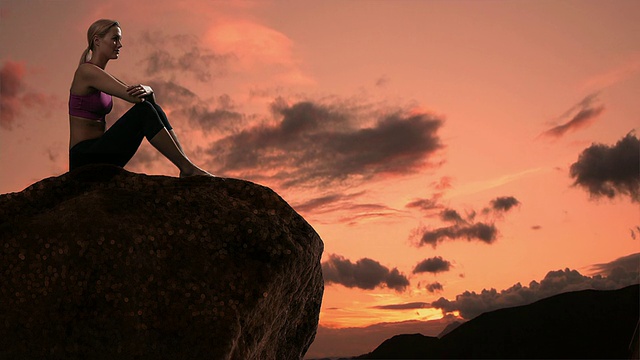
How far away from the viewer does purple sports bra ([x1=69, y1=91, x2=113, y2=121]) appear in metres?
7.75

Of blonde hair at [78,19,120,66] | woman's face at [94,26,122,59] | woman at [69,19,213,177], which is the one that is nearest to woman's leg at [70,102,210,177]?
woman at [69,19,213,177]

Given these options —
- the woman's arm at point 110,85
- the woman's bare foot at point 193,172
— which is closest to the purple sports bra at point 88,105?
the woman's arm at point 110,85

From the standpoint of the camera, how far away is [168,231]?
627 cm

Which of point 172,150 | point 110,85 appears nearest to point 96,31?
point 110,85

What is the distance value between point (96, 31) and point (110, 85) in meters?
0.77

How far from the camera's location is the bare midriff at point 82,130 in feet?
25.5

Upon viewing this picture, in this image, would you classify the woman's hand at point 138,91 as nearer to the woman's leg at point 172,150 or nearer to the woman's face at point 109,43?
the woman's leg at point 172,150

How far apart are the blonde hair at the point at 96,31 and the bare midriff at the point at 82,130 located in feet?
2.20

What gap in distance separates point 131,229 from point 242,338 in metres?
1.44

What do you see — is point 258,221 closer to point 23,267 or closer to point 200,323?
point 200,323

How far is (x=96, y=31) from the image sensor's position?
7816mm

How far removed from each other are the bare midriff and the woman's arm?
43 centimetres

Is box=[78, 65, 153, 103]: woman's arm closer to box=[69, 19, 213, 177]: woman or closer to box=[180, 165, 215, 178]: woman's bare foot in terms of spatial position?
box=[69, 19, 213, 177]: woman

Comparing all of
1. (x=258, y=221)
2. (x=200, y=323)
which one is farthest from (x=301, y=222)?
(x=200, y=323)
